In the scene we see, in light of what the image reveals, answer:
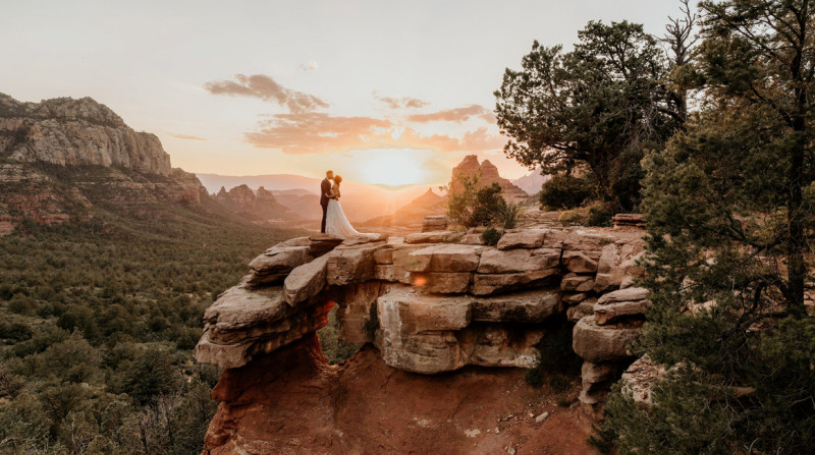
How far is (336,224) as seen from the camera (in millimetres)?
14391

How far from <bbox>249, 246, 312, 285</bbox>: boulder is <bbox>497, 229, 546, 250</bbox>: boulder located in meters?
7.68

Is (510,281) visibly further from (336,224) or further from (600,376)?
(336,224)

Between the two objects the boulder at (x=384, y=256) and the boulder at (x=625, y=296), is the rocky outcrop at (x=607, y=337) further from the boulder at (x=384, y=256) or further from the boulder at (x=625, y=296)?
the boulder at (x=384, y=256)

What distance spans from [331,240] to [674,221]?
11269 mm

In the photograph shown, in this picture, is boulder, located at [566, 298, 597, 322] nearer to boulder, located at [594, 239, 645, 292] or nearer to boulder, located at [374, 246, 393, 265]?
boulder, located at [594, 239, 645, 292]

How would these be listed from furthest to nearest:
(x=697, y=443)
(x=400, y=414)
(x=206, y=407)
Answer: (x=206, y=407), (x=400, y=414), (x=697, y=443)

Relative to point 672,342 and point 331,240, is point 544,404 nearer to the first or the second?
point 672,342

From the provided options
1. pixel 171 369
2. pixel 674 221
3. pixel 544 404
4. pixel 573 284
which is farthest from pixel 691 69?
pixel 171 369

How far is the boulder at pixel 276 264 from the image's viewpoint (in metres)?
13.1

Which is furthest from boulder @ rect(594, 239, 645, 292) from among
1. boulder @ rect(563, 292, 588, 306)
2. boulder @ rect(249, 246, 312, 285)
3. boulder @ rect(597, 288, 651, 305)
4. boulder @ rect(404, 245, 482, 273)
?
boulder @ rect(249, 246, 312, 285)

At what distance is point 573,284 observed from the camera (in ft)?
33.7

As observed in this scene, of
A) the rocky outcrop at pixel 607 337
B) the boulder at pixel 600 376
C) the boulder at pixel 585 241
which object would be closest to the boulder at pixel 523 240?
the boulder at pixel 585 241

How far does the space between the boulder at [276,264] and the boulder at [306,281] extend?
631 millimetres

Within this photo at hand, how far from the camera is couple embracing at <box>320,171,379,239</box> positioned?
1377 centimetres
